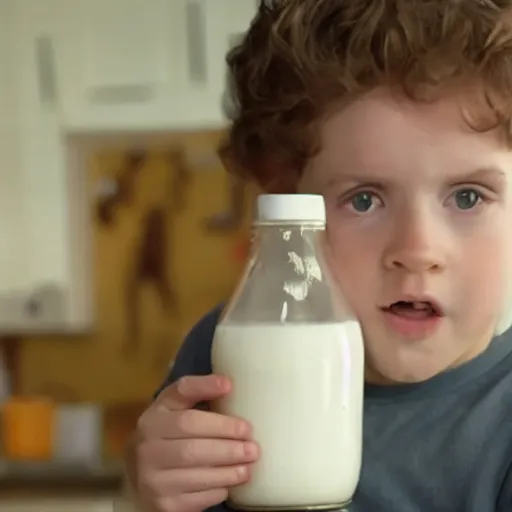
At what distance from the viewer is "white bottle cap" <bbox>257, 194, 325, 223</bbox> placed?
56 cm

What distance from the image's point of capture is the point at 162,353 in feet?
9.09

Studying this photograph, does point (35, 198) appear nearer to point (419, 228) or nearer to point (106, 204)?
point (106, 204)

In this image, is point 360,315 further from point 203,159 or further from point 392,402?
point 203,159

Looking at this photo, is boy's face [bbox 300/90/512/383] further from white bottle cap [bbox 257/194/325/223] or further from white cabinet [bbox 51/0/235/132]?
white cabinet [bbox 51/0/235/132]

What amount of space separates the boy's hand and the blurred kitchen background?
6.36ft

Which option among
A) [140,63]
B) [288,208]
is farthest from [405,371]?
[140,63]

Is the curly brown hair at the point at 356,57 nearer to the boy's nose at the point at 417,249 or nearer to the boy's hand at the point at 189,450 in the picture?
the boy's nose at the point at 417,249

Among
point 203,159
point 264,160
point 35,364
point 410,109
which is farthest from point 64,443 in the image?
point 410,109

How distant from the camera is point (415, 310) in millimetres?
608

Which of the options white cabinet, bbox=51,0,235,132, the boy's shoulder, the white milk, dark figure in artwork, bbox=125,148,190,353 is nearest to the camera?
the white milk

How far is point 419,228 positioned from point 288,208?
0.09 metres

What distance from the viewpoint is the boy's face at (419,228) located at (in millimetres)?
594

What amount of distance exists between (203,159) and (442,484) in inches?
82.9

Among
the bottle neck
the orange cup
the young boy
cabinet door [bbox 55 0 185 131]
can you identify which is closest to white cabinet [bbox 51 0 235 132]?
cabinet door [bbox 55 0 185 131]
